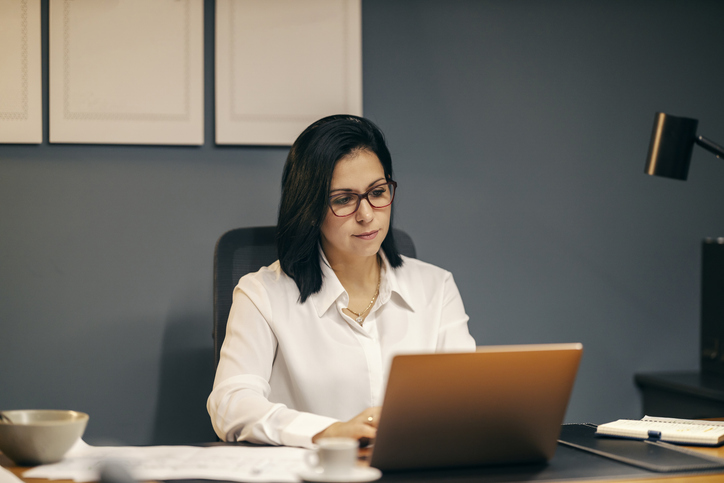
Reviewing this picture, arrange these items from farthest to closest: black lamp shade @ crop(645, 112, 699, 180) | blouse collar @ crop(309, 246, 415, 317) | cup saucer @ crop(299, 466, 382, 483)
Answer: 1. black lamp shade @ crop(645, 112, 699, 180)
2. blouse collar @ crop(309, 246, 415, 317)
3. cup saucer @ crop(299, 466, 382, 483)

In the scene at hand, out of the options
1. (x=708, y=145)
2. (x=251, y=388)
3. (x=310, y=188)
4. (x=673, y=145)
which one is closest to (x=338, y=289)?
(x=310, y=188)

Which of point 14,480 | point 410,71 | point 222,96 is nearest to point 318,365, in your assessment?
point 14,480

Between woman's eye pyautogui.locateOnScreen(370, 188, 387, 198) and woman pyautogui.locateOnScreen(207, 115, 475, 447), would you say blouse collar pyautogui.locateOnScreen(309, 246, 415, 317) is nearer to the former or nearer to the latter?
woman pyautogui.locateOnScreen(207, 115, 475, 447)

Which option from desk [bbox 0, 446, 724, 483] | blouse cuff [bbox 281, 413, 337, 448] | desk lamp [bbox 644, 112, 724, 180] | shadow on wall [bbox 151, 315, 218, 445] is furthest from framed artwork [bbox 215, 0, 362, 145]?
desk [bbox 0, 446, 724, 483]

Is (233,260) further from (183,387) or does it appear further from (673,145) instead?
(673,145)

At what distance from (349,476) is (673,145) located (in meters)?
1.34

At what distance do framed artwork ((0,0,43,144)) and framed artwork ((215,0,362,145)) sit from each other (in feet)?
1.84

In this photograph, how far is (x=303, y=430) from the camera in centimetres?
122

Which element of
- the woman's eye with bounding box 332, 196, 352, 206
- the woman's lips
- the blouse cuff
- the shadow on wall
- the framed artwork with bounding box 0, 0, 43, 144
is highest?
the framed artwork with bounding box 0, 0, 43, 144

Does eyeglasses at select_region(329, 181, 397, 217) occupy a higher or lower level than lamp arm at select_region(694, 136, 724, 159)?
lower

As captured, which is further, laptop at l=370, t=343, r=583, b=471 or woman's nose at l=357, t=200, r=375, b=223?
woman's nose at l=357, t=200, r=375, b=223

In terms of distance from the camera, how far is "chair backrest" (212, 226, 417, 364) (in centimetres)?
171

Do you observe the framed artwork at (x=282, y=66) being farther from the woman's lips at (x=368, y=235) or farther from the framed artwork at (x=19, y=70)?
the woman's lips at (x=368, y=235)

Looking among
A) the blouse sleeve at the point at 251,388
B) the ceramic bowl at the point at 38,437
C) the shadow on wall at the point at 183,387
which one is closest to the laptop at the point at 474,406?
the blouse sleeve at the point at 251,388
